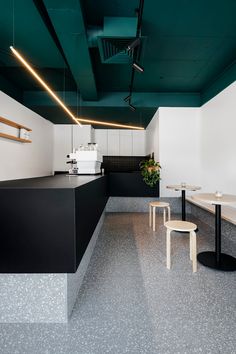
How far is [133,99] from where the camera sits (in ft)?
18.1

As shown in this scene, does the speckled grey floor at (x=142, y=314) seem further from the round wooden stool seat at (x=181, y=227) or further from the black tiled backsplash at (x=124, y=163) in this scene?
the black tiled backsplash at (x=124, y=163)

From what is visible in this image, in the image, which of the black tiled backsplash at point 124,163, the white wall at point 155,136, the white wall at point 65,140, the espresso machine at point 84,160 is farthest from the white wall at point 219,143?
the white wall at point 65,140

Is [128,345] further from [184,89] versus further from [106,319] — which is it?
[184,89]

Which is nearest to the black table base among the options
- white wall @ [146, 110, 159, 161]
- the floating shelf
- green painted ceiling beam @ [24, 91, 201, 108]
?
white wall @ [146, 110, 159, 161]

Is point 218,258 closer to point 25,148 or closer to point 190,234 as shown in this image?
point 190,234

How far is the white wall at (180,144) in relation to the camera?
17.1 feet

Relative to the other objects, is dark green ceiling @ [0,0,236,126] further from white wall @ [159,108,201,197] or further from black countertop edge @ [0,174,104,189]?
black countertop edge @ [0,174,104,189]

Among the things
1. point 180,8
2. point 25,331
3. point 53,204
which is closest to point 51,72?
point 180,8

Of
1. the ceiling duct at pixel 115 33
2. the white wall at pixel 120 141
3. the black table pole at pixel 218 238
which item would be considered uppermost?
the ceiling duct at pixel 115 33

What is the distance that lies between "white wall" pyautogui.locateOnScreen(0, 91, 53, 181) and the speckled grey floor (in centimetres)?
281

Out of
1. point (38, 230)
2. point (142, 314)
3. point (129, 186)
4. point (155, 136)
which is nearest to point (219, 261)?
point (142, 314)

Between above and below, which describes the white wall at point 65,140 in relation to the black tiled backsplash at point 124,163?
above

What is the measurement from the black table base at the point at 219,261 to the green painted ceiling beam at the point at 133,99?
4236 mm

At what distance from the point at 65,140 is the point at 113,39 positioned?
4201 mm
